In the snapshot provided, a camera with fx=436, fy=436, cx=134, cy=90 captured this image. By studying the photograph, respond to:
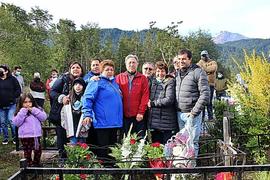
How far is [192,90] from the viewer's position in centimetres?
559

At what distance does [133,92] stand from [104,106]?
1.56ft

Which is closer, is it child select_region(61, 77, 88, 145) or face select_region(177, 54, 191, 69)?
face select_region(177, 54, 191, 69)

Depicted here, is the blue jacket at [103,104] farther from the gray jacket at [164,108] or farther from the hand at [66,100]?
the gray jacket at [164,108]

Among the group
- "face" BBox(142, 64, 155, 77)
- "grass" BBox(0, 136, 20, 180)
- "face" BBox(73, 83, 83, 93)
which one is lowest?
"grass" BBox(0, 136, 20, 180)

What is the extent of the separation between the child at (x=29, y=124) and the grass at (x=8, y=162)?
1.61 feet

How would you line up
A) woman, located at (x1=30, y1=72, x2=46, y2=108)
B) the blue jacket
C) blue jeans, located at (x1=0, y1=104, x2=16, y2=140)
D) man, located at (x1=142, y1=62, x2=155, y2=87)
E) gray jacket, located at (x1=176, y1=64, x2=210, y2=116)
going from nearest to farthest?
gray jacket, located at (x1=176, y1=64, x2=210, y2=116) < the blue jacket < man, located at (x1=142, y1=62, x2=155, y2=87) < blue jeans, located at (x1=0, y1=104, x2=16, y2=140) < woman, located at (x1=30, y1=72, x2=46, y2=108)

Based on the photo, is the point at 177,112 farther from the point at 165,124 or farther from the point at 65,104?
the point at 65,104

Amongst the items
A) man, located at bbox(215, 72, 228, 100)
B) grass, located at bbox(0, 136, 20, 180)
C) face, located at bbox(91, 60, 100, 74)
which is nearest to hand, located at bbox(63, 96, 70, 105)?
face, located at bbox(91, 60, 100, 74)

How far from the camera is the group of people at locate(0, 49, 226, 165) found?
5.58 m

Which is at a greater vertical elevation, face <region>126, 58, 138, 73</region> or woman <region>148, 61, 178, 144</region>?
face <region>126, 58, 138, 73</region>

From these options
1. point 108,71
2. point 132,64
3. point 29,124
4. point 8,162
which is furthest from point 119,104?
point 8,162

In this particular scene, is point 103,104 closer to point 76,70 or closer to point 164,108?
point 76,70

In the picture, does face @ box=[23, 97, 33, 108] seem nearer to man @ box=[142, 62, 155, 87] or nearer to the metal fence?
man @ box=[142, 62, 155, 87]

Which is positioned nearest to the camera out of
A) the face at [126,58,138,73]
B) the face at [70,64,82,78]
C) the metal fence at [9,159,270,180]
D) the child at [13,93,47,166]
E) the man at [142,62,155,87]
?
the metal fence at [9,159,270,180]
